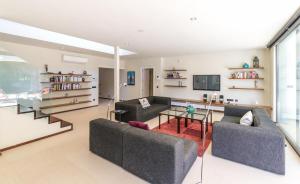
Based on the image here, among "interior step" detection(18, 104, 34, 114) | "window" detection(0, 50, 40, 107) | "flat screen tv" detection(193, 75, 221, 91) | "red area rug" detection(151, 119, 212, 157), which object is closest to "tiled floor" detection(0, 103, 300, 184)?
"red area rug" detection(151, 119, 212, 157)

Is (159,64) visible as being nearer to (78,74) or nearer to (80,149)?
(78,74)

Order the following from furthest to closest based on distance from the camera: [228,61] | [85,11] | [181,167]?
[228,61] < [85,11] < [181,167]

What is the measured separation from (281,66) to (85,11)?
5310mm

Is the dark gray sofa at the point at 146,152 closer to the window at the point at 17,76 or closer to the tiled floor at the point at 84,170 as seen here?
the tiled floor at the point at 84,170

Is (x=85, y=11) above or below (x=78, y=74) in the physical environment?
above

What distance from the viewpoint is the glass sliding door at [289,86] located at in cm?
310

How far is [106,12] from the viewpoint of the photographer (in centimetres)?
264

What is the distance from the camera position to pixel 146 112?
4898mm

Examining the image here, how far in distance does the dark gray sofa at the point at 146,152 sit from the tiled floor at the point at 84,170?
0.50 ft

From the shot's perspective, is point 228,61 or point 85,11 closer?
point 85,11

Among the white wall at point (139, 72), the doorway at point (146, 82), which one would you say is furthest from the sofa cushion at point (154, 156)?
the doorway at point (146, 82)

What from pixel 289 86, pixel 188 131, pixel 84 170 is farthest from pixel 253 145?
pixel 84 170

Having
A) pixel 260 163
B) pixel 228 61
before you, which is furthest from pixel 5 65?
pixel 228 61

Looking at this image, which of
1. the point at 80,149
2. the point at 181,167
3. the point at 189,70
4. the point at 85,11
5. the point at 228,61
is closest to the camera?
the point at 181,167
